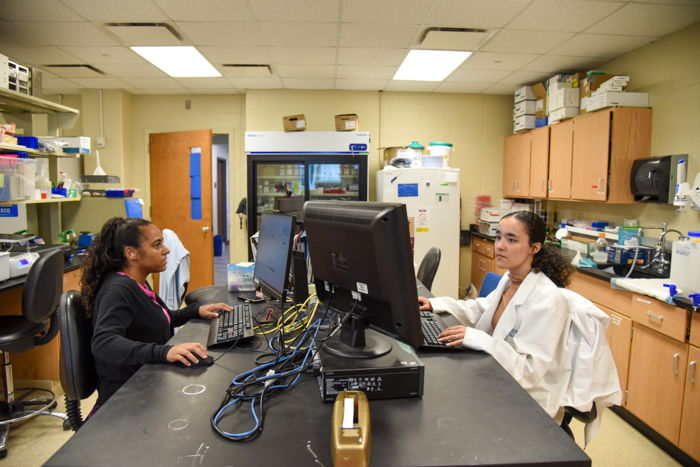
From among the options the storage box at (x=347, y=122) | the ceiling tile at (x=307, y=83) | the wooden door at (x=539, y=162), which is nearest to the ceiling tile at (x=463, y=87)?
the wooden door at (x=539, y=162)

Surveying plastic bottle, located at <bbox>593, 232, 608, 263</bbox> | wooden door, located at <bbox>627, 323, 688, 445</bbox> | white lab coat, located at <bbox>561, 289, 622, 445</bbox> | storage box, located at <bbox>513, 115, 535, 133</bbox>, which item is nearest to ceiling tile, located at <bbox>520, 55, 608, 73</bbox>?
storage box, located at <bbox>513, 115, 535, 133</bbox>

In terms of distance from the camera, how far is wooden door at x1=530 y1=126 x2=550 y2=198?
416cm

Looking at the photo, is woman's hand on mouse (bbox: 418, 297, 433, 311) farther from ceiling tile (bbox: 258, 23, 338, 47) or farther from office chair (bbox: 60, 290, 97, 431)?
ceiling tile (bbox: 258, 23, 338, 47)

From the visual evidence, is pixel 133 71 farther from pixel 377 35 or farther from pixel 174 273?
pixel 377 35

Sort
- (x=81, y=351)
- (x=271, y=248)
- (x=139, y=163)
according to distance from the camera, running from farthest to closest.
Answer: (x=139, y=163), (x=271, y=248), (x=81, y=351)

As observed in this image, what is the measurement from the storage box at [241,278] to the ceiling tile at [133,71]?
2.80 m

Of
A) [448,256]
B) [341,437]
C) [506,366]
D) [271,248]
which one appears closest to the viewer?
[341,437]

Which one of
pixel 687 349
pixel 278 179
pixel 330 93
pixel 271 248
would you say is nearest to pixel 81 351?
pixel 271 248

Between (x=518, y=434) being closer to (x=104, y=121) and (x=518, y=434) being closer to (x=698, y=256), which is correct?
(x=698, y=256)

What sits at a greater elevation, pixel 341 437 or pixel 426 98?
pixel 426 98

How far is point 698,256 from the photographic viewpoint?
2211mm

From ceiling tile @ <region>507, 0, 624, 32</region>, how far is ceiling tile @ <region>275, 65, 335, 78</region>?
179cm

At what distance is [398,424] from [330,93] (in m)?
4.49

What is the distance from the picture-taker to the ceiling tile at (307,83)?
454 centimetres
